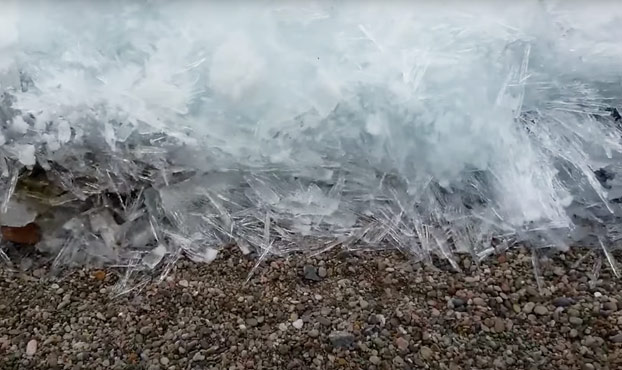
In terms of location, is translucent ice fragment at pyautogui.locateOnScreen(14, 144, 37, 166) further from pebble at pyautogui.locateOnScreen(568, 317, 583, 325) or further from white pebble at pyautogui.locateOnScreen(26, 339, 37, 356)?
pebble at pyautogui.locateOnScreen(568, 317, 583, 325)

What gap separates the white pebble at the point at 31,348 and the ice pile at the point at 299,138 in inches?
8.2

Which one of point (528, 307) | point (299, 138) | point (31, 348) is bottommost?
point (31, 348)

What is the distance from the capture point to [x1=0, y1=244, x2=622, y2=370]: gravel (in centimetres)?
127

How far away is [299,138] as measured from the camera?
1.53 m

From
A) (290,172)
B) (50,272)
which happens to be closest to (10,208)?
(50,272)

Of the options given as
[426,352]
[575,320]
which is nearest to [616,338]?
[575,320]

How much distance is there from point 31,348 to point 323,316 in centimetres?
52

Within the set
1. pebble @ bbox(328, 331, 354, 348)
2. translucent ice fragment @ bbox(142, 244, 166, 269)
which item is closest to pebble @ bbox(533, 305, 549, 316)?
pebble @ bbox(328, 331, 354, 348)

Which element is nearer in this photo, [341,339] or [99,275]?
[341,339]

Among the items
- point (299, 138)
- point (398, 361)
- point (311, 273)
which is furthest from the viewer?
point (299, 138)

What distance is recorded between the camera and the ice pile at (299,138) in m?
1.49

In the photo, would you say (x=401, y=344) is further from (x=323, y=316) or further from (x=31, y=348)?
(x=31, y=348)

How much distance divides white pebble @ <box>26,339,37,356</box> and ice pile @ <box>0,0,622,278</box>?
0.21 metres

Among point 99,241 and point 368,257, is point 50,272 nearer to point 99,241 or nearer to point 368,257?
point 99,241
